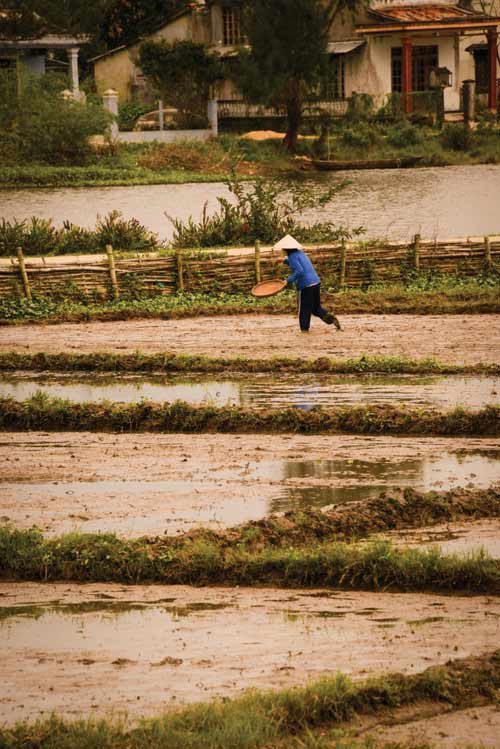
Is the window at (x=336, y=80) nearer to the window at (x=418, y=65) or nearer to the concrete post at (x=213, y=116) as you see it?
the window at (x=418, y=65)

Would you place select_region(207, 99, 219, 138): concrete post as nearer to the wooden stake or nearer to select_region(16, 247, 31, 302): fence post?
the wooden stake

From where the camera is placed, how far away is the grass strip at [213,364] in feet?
49.5

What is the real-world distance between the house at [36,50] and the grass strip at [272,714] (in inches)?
1461

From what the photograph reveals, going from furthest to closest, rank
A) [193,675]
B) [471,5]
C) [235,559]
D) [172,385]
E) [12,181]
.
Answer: [471,5] < [12,181] < [172,385] < [235,559] < [193,675]

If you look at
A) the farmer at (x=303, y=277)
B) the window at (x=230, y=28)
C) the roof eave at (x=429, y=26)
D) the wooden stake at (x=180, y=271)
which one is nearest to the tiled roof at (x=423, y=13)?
the roof eave at (x=429, y=26)

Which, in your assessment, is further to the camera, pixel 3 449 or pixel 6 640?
pixel 3 449

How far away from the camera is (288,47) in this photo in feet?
139

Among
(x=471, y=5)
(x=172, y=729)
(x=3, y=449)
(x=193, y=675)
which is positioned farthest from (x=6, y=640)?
(x=471, y=5)

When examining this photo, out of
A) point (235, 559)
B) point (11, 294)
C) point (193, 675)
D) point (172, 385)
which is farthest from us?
point (11, 294)

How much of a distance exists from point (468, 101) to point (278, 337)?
98.5 feet

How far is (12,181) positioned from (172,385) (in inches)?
1014

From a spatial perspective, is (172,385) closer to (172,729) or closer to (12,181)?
(172,729)

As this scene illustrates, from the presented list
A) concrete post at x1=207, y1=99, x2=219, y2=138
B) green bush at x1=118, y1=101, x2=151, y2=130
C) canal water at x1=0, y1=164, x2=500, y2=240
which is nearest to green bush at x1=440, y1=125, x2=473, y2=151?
canal water at x1=0, y1=164, x2=500, y2=240

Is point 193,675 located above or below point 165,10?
below
